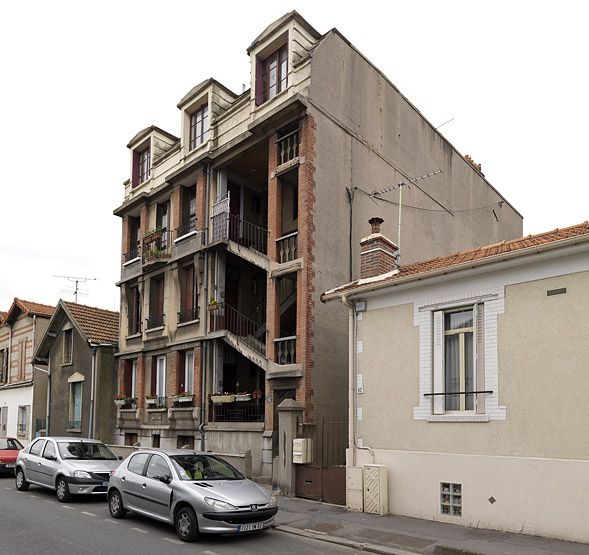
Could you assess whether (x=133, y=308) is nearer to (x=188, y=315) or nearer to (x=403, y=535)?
(x=188, y=315)

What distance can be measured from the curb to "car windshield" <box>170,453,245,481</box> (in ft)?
4.03

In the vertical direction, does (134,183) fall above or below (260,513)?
above

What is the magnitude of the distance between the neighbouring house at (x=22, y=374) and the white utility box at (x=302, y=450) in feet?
59.2

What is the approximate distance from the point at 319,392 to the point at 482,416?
6.06 meters

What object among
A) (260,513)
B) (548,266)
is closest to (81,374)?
(260,513)

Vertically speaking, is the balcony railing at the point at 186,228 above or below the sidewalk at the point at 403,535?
above

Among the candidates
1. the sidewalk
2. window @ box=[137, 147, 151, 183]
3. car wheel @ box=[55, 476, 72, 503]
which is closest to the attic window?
window @ box=[137, 147, 151, 183]

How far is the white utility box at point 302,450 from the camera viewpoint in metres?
14.7

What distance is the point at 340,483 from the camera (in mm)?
13914

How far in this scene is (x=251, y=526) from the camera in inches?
422

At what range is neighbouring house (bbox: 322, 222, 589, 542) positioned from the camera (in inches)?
416

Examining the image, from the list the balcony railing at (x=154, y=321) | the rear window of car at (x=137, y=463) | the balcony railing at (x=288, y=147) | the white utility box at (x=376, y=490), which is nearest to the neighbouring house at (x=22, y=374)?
the balcony railing at (x=154, y=321)

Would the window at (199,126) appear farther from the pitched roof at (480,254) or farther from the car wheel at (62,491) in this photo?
the car wheel at (62,491)

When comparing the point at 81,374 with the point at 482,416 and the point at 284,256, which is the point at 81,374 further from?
the point at 482,416
